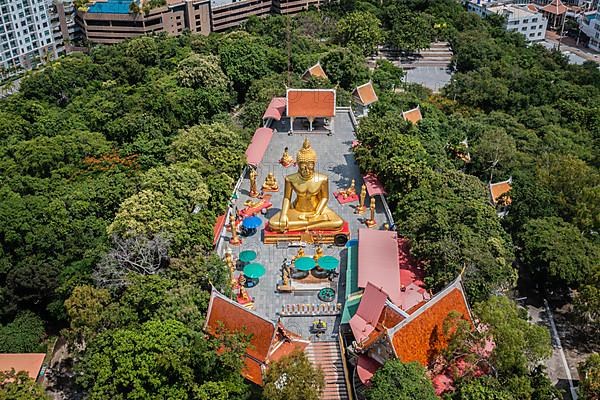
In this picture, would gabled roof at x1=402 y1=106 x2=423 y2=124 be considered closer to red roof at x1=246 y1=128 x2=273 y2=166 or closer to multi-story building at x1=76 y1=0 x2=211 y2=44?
red roof at x1=246 y1=128 x2=273 y2=166

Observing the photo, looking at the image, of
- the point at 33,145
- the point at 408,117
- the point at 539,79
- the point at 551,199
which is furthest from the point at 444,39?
the point at 33,145

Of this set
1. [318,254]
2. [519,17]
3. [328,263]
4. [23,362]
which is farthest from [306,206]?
[519,17]

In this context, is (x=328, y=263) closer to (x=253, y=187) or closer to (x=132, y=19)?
(x=253, y=187)

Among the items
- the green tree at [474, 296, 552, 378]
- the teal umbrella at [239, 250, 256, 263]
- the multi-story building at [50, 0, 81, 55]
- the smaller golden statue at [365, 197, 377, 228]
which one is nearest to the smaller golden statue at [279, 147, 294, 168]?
the smaller golden statue at [365, 197, 377, 228]

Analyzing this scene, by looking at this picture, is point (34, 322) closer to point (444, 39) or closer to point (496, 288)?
point (496, 288)

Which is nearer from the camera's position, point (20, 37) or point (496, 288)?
point (496, 288)

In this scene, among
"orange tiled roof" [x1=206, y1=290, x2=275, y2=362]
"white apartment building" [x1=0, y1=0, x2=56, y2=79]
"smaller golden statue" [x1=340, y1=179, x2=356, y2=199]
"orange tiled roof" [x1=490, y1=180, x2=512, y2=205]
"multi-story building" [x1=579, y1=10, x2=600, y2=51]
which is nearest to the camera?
"orange tiled roof" [x1=206, y1=290, x2=275, y2=362]
